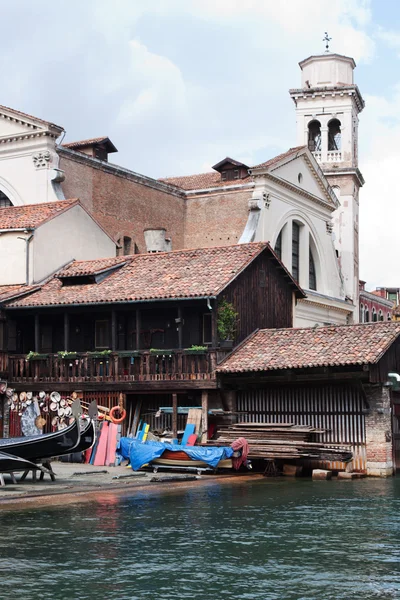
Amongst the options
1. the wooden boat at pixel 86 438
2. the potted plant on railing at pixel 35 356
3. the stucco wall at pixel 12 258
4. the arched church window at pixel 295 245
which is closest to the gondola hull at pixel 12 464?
the wooden boat at pixel 86 438

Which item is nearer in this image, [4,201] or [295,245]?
[4,201]

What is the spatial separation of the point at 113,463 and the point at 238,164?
1919 centimetres

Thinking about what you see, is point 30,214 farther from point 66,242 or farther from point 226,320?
point 226,320

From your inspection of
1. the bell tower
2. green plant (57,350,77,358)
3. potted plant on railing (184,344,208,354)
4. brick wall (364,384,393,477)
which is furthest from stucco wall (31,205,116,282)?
the bell tower

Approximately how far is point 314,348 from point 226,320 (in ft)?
8.61

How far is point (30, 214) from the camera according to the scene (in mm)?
32375

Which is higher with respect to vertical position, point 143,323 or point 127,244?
point 127,244

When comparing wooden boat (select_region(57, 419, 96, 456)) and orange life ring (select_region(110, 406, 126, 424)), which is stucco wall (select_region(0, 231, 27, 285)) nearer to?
orange life ring (select_region(110, 406, 126, 424))

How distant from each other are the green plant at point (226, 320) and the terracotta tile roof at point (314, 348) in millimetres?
545

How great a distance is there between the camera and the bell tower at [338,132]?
55.8 m

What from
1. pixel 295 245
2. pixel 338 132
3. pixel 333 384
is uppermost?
pixel 338 132

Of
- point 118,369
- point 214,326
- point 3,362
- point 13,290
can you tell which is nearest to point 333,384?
point 214,326

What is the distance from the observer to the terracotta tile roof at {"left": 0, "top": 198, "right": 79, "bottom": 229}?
3139cm

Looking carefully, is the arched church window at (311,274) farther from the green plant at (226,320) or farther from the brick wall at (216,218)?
the green plant at (226,320)
